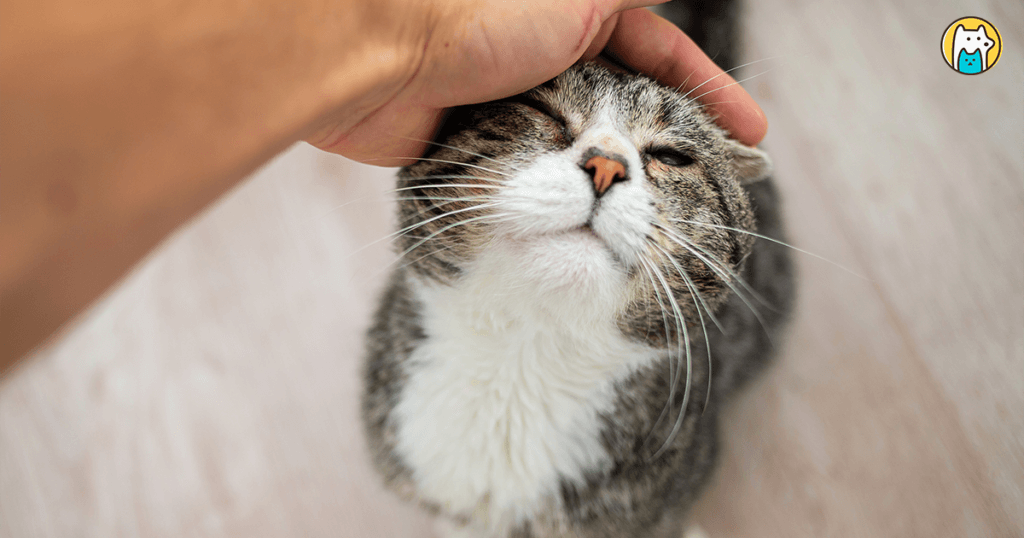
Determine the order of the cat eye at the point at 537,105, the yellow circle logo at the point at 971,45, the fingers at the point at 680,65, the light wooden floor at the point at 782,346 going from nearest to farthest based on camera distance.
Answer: the cat eye at the point at 537,105, the fingers at the point at 680,65, the yellow circle logo at the point at 971,45, the light wooden floor at the point at 782,346

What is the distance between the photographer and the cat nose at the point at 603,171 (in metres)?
0.70

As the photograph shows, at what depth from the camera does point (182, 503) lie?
4.66 feet

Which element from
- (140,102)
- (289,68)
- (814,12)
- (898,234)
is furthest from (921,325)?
(140,102)

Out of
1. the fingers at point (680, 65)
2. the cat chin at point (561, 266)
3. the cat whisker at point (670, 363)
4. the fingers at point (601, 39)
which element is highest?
the fingers at point (601, 39)

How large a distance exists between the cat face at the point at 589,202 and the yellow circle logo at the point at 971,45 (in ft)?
2.16

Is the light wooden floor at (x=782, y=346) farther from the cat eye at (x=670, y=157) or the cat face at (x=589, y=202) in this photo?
the cat eye at (x=670, y=157)

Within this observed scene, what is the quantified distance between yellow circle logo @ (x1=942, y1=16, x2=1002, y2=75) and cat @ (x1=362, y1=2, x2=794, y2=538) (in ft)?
2.10

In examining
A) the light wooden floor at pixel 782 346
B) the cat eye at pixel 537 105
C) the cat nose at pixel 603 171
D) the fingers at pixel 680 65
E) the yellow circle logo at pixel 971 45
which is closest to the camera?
the cat nose at pixel 603 171

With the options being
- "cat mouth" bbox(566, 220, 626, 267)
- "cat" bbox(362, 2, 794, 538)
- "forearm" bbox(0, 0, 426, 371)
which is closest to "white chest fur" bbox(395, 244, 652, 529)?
"cat" bbox(362, 2, 794, 538)

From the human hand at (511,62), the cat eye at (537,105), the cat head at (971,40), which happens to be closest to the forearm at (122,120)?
the human hand at (511,62)

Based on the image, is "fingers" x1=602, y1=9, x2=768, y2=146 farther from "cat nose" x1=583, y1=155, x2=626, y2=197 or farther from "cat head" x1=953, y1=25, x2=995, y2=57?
"cat head" x1=953, y1=25, x2=995, y2=57

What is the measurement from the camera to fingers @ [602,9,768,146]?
0.95m

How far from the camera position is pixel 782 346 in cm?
148

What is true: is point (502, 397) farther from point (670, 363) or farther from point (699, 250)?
point (699, 250)
